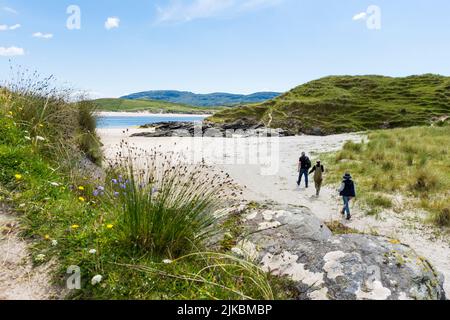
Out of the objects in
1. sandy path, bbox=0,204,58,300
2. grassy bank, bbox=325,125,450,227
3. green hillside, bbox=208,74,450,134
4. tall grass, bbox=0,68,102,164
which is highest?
green hillside, bbox=208,74,450,134

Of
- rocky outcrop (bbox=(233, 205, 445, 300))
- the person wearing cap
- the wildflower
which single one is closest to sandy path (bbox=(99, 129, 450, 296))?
the person wearing cap

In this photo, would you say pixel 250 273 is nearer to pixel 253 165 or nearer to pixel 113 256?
pixel 113 256

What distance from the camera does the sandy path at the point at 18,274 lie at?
3172 millimetres

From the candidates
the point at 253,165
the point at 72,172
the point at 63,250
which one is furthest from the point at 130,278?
the point at 253,165

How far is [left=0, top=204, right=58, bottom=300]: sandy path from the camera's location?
317 centimetres

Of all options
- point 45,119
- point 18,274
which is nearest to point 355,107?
point 45,119

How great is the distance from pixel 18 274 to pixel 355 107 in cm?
7776

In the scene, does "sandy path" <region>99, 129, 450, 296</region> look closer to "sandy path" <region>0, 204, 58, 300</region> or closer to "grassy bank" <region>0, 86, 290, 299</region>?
"grassy bank" <region>0, 86, 290, 299</region>

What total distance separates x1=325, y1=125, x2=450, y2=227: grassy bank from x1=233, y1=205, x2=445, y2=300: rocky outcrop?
6.75m

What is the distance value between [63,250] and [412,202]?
11.7 meters

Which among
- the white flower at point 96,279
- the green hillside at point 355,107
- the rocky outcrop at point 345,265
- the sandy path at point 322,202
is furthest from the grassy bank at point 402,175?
the green hillside at point 355,107

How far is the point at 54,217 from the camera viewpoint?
14.0ft

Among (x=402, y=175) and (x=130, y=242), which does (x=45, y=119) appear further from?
(x=402, y=175)

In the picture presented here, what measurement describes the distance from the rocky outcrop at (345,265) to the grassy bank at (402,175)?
6.75 m
